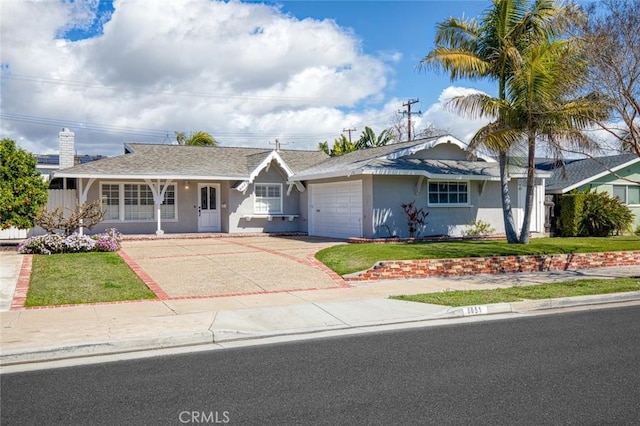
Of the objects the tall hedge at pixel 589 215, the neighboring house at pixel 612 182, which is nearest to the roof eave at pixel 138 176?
the tall hedge at pixel 589 215

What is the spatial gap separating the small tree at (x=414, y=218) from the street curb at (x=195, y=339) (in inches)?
379

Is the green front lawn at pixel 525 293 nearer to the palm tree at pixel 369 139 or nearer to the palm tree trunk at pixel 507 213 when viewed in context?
the palm tree trunk at pixel 507 213

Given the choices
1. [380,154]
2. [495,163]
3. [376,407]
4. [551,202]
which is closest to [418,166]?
[380,154]

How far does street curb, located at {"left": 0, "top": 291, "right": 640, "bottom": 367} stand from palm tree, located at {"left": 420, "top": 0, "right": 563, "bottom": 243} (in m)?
8.10

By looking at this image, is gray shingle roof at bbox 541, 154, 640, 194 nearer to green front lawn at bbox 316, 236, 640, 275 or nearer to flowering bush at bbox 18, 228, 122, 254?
green front lawn at bbox 316, 236, 640, 275

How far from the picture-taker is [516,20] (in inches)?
720

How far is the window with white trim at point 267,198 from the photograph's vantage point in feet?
84.2

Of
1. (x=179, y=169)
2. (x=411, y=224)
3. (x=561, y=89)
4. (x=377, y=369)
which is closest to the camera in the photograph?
(x=377, y=369)

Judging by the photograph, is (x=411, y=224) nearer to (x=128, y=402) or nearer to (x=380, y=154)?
(x=380, y=154)

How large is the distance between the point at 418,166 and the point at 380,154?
211 cm

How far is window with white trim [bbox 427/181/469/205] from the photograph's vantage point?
21.5 metres

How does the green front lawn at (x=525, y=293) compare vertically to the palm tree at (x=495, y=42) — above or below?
below

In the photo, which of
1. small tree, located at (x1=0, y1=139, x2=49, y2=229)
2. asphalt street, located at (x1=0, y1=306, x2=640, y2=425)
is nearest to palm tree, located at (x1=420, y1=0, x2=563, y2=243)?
asphalt street, located at (x1=0, y1=306, x2=640, y2=425)

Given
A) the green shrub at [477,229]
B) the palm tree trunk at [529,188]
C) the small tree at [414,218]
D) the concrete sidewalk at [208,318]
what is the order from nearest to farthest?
the concrete sidewalk at [208,318] → the palm tree trunk at [529,188] → the small tree at [414,218] → the green shrub at [477,229]
